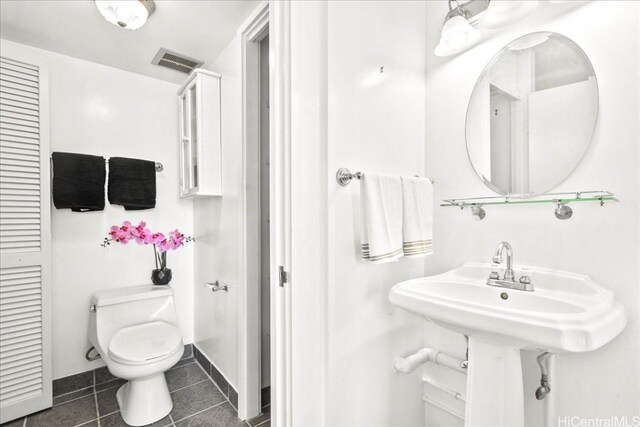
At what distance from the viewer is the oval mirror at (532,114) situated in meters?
1.02

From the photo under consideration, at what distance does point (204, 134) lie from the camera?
1.82m

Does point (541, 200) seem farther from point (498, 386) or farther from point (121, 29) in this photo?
point (121, 29)

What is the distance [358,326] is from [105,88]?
2.33m

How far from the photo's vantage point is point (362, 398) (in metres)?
1.13

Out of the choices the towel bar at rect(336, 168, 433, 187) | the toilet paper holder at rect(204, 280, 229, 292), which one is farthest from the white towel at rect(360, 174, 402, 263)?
the toilet paper holder at rect(204, 280, 229, 292)

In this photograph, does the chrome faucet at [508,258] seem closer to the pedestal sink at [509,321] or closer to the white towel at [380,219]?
the pedestal sink at [509,321]

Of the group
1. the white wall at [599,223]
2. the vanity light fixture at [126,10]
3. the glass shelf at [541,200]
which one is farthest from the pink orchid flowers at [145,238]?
the white wall at [599,223]

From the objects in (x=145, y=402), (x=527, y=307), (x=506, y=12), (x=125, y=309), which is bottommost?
(x=145, y=402)

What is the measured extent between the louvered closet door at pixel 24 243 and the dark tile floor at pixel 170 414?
0.35 ft

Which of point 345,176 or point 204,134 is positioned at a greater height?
point 204,134

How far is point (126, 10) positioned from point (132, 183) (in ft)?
3.58

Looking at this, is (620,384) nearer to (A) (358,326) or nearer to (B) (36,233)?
(A) (358,326)

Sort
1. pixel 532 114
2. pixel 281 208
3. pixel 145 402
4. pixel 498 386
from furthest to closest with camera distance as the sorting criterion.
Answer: pixel 145 402
pixel 532 114
pixel 281 208
pixel 498 386

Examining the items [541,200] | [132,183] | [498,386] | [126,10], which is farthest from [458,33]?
[132,183]
